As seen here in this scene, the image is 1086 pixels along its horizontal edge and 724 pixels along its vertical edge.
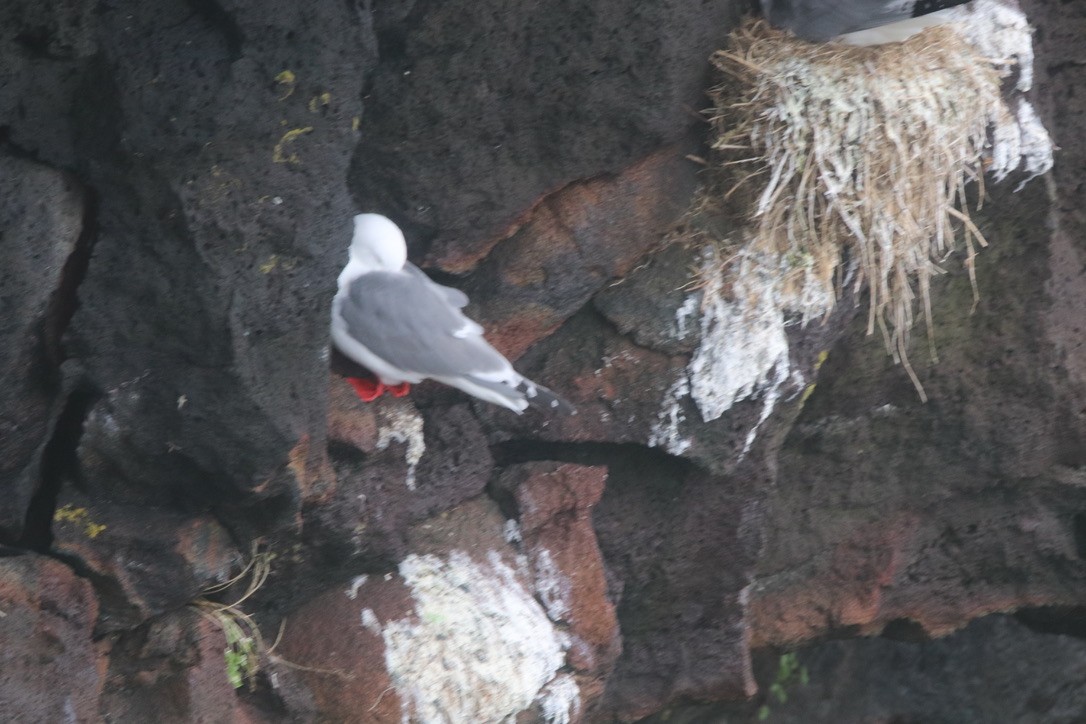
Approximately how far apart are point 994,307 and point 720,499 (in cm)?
126

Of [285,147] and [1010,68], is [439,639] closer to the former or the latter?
[285,147]

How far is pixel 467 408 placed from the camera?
3.15m

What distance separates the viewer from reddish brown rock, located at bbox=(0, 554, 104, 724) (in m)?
2.15

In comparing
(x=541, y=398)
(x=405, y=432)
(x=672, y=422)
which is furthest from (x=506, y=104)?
(x=672, y=422)

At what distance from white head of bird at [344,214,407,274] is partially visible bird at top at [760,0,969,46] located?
1.36 metres

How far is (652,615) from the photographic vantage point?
11.9ft

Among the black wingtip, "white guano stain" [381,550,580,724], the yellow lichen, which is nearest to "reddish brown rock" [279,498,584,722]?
"white guano stain" [381,550,580,724]

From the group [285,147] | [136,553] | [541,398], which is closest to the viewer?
[285,147]

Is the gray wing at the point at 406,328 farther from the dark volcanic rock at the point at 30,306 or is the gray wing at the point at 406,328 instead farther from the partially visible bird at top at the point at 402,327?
the dark volcanic rock at the point at 30,306

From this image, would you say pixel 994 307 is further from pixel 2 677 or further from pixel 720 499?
pixel 2 677

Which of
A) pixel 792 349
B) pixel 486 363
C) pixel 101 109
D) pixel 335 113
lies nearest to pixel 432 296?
pixel 486 363

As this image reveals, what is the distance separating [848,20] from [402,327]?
161cm

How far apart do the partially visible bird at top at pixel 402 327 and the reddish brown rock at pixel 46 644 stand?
2.79 feet

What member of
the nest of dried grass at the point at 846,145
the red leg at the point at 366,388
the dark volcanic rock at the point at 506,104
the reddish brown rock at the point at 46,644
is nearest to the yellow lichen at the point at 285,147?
the dark volcanic rock at the point at 506,104
